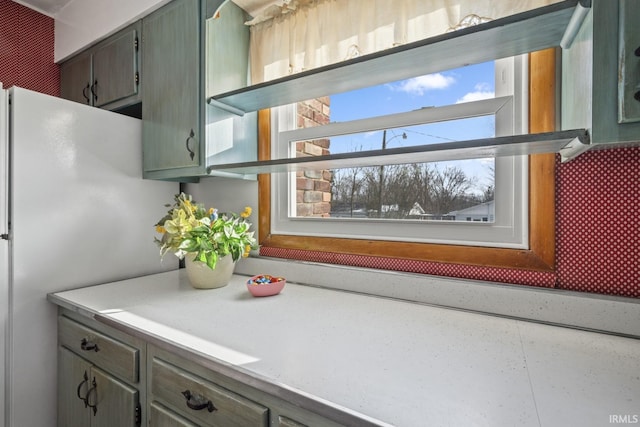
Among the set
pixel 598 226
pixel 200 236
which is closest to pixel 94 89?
pixel 200 236

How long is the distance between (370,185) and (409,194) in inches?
7.7

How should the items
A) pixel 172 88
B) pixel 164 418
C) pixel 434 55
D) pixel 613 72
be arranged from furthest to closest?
pixel 172 88 < pixel 434 55 < pixel 164 418 < pixel 613 72

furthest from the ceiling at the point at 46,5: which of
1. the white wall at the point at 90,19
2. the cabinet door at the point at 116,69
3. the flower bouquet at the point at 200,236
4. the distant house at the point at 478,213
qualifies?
the distant house at the point at 478,213

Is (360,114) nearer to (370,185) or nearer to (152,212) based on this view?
(370,185)

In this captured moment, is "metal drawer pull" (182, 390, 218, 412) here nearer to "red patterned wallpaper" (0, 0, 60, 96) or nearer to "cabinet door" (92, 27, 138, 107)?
"cabinet door" (92, 27, 138, 107)

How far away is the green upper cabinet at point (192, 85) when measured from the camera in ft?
4.82

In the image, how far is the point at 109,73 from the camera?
6.12 ft

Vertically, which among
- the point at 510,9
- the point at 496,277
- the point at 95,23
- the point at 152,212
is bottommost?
the point at 496,277

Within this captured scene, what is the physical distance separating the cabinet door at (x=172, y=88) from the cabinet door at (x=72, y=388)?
91 centimetres

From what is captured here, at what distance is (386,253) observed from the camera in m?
1.37

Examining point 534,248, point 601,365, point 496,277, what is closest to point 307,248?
point 496,277

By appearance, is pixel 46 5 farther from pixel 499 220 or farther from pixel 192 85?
pixel 499 220

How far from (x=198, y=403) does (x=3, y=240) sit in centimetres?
112

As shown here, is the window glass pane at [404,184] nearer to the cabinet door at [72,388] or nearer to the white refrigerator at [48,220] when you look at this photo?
the white refrigerator at [48,220]
